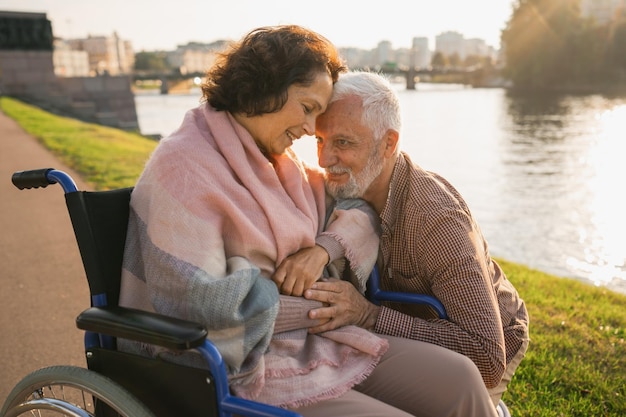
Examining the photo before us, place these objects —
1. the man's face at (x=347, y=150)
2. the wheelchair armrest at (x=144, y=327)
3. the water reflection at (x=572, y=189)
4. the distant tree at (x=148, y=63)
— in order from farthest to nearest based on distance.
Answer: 1. the distant tree at (x=148, y=63)
2. the water reflection at (x=572, y=189)
3. the man's face at (x=347, y=150)
4. the wheelchair armrest at (x=144, y=327)

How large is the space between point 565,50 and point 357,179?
4782cm

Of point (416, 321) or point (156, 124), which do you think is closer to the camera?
point (416, 321)

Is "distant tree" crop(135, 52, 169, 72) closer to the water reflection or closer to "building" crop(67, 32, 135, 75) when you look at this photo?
"building" crop(67, 32, 135, 75)

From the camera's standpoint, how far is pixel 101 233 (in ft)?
5.22

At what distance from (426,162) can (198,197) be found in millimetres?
13205

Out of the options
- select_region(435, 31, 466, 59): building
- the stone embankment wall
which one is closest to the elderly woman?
the stone embankment wall

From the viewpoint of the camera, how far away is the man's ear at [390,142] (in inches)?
79.8

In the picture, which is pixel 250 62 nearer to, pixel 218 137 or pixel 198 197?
pixel 218 137

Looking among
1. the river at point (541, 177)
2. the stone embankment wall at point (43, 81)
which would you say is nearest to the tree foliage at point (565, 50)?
the river at point (541, 177)

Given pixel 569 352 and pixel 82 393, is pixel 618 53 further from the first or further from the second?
pixel 82 393

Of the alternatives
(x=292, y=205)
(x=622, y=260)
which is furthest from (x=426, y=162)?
(x=292, y=205)

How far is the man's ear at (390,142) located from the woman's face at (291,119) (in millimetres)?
297

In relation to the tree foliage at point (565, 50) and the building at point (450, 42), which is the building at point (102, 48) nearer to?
the building at point (450, 42)

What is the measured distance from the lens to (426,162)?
47.0 feet
